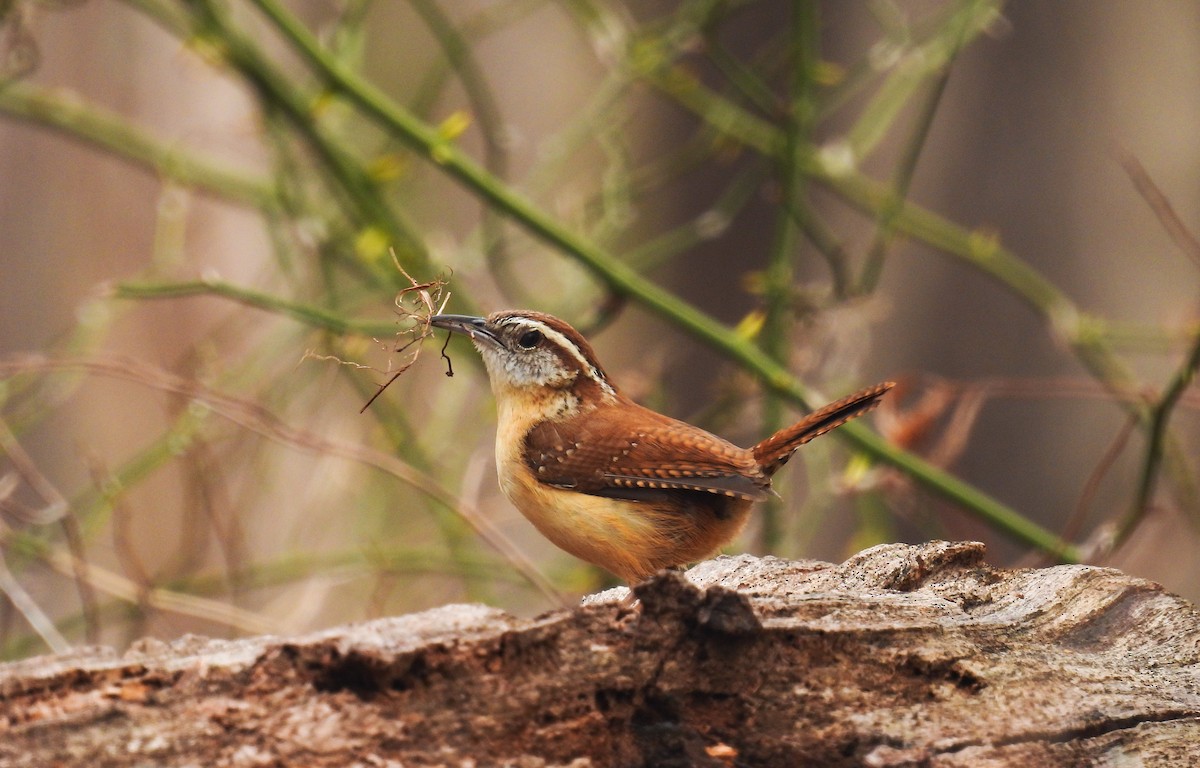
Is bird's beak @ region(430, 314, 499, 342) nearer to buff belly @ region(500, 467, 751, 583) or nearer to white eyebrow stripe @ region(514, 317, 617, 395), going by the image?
white eyebrow stripe @ region(514, 317, 617, 395)

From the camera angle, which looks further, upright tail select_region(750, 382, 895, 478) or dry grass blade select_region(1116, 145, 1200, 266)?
dry grass blade select_region(1116, 145, 1200, 266)

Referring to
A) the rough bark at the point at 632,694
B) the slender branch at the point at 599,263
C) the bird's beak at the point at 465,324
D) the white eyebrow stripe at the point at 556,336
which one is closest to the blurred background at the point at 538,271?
the slender branch at the point at 599,263

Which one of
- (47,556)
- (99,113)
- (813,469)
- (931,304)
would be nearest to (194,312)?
(99,113)

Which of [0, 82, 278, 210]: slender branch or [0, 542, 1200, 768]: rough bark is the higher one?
[0, 82, 278, 210]: slender branch

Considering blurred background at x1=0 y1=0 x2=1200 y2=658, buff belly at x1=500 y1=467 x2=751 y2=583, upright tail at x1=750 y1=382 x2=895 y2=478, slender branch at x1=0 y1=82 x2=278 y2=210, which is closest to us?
upright tail at x1=750 y1=382 x2=895 y2=478

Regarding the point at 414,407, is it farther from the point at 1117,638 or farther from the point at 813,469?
the point at 1117,638

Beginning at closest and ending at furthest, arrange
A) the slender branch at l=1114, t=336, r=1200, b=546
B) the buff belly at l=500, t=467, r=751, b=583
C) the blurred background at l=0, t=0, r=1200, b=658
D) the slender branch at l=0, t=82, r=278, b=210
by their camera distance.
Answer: the buff belly at l=500, t=467, r=751, b=583
the slender branch at l=1114, t=336, r=1200, b=546
the blurred background at l=0, t=0, r=1200, b=658
the slender branch at l=0, t=82, r=278, b=210

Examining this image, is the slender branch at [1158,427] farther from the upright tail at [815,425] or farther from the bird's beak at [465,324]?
the bird's beak at [465,324]

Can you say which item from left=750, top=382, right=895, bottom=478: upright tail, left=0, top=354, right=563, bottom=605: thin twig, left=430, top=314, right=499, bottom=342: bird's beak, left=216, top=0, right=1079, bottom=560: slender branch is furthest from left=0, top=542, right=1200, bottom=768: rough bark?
left=0, top=354, right=563, bottom=605: thin twig
